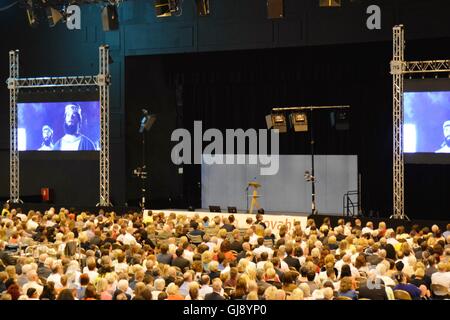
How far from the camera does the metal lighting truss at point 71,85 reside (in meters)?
23.4

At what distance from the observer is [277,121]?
78.9ft

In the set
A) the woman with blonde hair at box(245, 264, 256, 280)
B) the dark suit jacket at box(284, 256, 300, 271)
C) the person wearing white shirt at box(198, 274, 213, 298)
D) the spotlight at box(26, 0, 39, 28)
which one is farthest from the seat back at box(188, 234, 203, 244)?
the spotlight at box(26, 0, 39, 28)

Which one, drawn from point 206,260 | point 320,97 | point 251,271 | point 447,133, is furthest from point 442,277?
point 320,97

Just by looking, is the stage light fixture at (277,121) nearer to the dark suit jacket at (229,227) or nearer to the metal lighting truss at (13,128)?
the dark suit jacket at (229,227)

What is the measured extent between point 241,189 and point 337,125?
4755 mm

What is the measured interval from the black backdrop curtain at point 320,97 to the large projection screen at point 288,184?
1.96 ft

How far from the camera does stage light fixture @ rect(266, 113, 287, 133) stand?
945 inches

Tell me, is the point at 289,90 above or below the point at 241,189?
above

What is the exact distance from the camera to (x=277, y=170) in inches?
1061

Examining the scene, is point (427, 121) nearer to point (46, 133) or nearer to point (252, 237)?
point (252, 237)

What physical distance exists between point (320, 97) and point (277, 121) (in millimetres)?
2096

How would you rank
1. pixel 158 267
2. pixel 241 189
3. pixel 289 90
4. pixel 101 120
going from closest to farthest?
pixel 158 267 < pixel 101 120 < pixel 289 90 < pixel 241 189

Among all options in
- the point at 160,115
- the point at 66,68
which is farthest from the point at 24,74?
the point at 160,115
